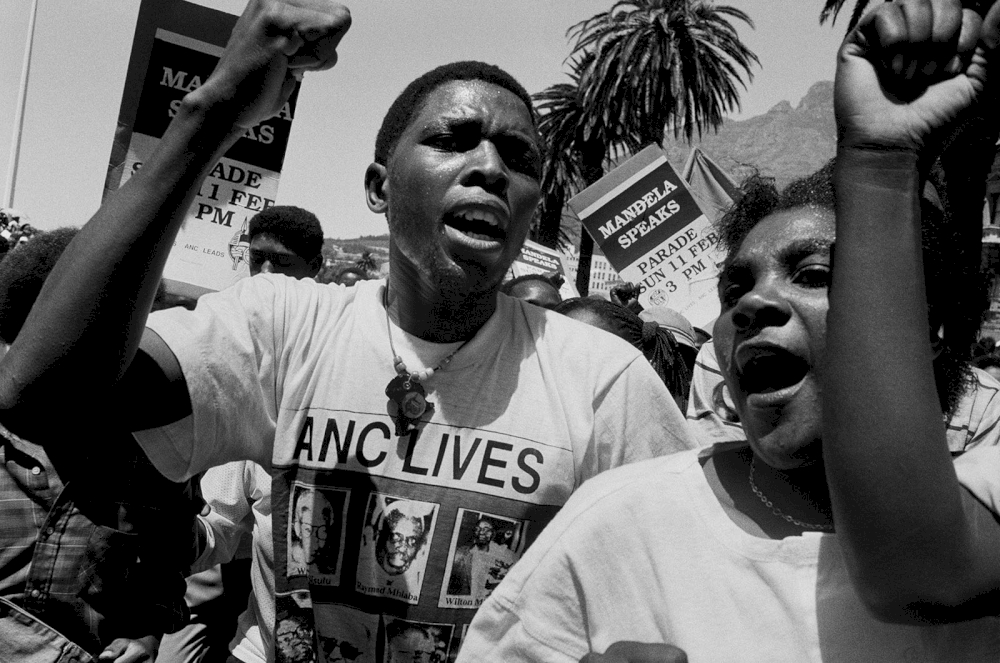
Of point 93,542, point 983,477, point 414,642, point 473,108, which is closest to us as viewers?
point 983,477

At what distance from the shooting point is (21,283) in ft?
8.31

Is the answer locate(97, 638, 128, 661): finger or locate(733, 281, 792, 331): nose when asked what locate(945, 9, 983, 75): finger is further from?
locate(97, 638, 128, 661): finger

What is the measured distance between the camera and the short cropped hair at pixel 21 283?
2508 mm

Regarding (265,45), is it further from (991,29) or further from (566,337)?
(991,29)

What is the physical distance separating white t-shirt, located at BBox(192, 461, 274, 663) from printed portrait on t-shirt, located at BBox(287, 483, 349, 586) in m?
0.20

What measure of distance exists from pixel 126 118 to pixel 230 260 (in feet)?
2.60

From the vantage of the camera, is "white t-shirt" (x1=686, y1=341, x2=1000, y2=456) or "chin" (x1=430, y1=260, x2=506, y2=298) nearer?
"chin" (x1=430, y1=260, x2=506, y2=298)

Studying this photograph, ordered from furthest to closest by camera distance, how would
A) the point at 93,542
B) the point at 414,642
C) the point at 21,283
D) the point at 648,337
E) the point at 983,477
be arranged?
the point at 648,337
the point at 21,283
the point at 93,542
the point at 414,642
the point at 983,477

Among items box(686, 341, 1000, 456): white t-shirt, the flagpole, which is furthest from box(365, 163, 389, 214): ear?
the flagpole

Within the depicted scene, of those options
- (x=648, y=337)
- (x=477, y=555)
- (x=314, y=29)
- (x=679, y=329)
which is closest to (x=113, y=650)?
(x=477, y=555)

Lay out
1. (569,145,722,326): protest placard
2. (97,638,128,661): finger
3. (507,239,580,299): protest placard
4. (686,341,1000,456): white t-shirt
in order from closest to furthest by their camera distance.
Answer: (97,638,128,661): finger → (686,341,1000,456): white t-shirt → (569,145,722,326): protest placard → (507,239,580,299): protest placard

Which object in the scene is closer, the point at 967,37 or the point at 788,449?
Result: the point at 967,37

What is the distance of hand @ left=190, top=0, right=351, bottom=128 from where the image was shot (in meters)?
1.49

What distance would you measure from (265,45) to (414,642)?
1119 millimetres
